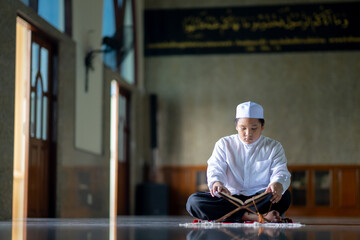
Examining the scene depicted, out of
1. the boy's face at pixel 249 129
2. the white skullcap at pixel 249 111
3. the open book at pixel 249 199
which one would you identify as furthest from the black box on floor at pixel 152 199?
the open book at pixel 249 199

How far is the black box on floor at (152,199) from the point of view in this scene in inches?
363

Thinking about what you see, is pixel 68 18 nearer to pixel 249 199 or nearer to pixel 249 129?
pixel 249 129

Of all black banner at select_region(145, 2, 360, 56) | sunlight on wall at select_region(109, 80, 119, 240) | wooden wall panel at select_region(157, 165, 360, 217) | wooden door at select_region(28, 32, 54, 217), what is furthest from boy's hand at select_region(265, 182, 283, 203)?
black banner at select_region(145, 2, 360, 56)

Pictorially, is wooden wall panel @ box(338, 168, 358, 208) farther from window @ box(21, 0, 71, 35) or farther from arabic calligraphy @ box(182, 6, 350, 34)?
window @ box(21, 0, 71, 35)

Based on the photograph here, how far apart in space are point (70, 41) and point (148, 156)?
12.7 ft

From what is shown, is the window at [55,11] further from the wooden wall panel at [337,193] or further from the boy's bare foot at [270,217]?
the wooden wall panel at [337,193]

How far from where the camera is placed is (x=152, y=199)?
9.37m

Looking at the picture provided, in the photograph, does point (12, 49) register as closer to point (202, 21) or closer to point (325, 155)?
point (202, 21)

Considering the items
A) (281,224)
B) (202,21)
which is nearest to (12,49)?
(281,224)

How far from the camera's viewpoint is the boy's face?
12.8 feet

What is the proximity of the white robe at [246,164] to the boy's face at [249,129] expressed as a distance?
0.23 ft

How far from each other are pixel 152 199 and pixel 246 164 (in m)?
5.57

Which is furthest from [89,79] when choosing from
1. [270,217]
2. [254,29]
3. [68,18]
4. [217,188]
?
[270,217]

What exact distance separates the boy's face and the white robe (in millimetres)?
70
